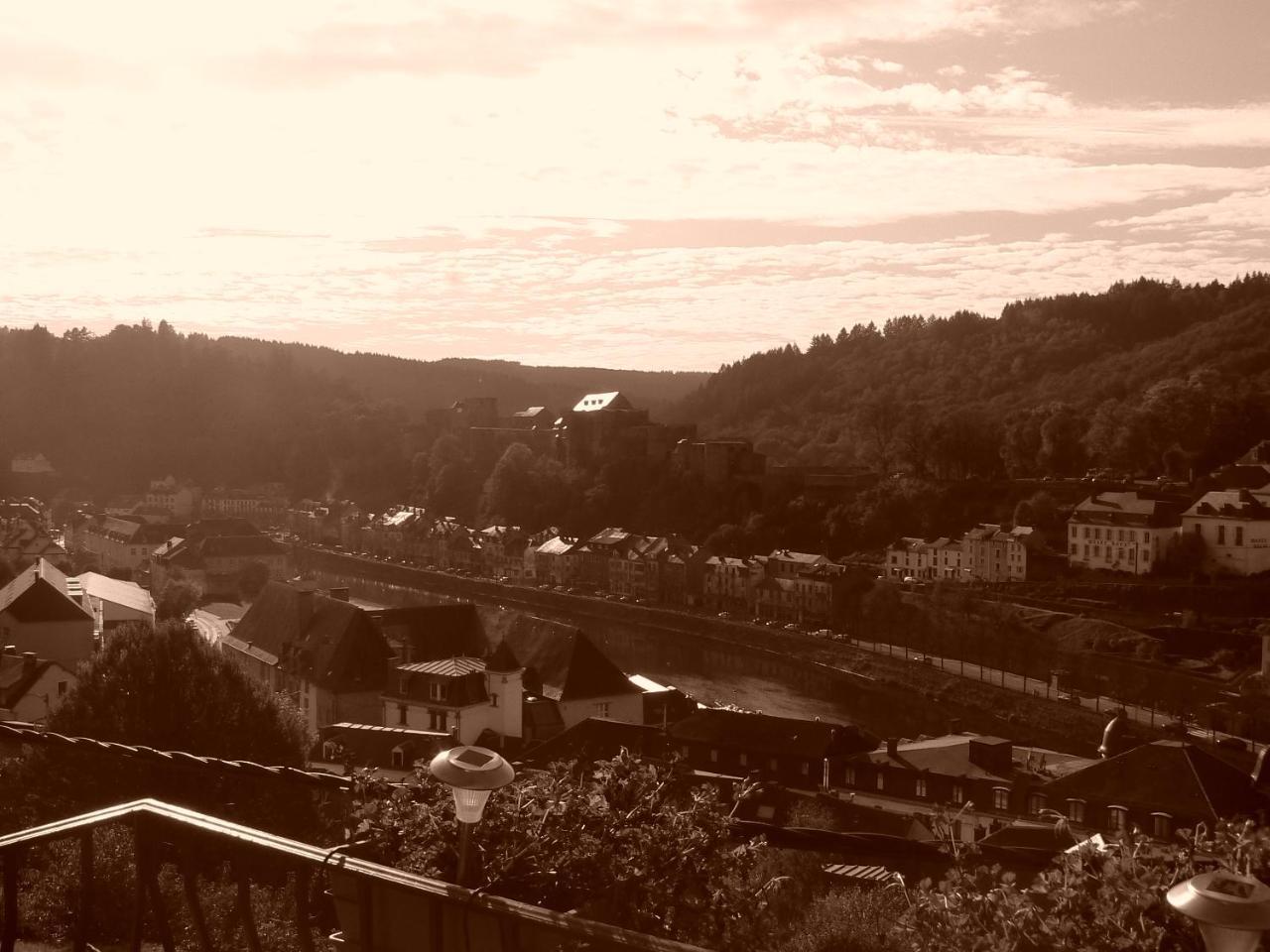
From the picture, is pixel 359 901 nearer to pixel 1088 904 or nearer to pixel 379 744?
pixel 1088 904

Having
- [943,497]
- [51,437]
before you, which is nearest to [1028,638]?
A: [943,497]

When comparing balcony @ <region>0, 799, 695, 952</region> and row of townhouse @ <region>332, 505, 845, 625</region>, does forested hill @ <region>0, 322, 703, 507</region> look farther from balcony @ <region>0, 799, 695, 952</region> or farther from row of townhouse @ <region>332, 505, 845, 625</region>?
balcony @ <region>0, 799, 695, 952</region>

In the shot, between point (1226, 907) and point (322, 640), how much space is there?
44.5 ft

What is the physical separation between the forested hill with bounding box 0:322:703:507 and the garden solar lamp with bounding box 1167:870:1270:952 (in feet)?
163

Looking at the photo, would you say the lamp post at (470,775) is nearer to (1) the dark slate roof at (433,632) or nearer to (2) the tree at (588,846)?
(2) the tree at (588,846)

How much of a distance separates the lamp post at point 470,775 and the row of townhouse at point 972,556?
2519cm

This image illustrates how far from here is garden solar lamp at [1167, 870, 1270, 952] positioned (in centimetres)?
130

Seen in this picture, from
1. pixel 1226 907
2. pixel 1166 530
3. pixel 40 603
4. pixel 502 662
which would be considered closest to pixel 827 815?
pixel 502 662

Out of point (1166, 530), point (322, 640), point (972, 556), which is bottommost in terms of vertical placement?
point (972, 556)

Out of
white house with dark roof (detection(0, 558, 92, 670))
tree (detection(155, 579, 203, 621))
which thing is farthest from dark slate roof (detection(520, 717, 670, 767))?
tree (detection(155, 579, 203, 621))

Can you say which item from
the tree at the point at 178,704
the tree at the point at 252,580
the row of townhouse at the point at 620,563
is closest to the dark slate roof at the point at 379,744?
the tree at the point at 178,704

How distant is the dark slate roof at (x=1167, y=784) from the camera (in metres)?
10.9

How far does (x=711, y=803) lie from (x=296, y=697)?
1231cm

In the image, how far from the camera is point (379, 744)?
1034 cm
